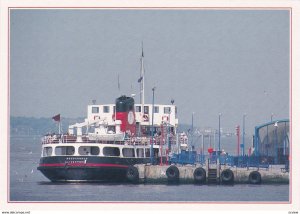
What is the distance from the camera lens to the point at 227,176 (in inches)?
1576

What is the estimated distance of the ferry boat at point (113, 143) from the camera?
39.7m

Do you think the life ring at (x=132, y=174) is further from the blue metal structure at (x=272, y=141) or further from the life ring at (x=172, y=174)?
the blue metal structure at (x=272, y=141)

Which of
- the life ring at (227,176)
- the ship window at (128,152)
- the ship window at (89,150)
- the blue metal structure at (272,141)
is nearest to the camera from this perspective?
the life ring at (227,176)

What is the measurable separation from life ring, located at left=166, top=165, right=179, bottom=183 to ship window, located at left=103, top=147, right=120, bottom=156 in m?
2.24

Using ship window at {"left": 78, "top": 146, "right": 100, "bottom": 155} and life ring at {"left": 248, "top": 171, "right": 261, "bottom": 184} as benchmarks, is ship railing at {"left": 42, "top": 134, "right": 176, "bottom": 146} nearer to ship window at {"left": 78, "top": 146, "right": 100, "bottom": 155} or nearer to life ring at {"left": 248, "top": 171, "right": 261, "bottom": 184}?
ship window at {"left": 78, "top": 146, "right": 100, "bottom": 155}

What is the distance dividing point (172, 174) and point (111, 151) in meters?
2.57

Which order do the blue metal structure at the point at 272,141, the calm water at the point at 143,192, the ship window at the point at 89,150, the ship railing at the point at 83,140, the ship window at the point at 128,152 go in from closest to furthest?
the calm water at the point at 143,192 < the ship window at the point at 89,150 < the ship railing at the point at 83,140 < the ship window at the point at 128,152 < the blue metal structure at the point at 272,141

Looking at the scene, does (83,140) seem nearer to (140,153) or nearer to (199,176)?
(140,153)

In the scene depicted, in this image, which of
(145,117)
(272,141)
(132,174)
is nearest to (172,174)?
(132,174)

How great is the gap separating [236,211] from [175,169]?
43.9 feet

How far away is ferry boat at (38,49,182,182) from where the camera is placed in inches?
1564

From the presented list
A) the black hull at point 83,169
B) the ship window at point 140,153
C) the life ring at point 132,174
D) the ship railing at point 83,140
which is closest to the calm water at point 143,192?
the black hull at point 83,169
